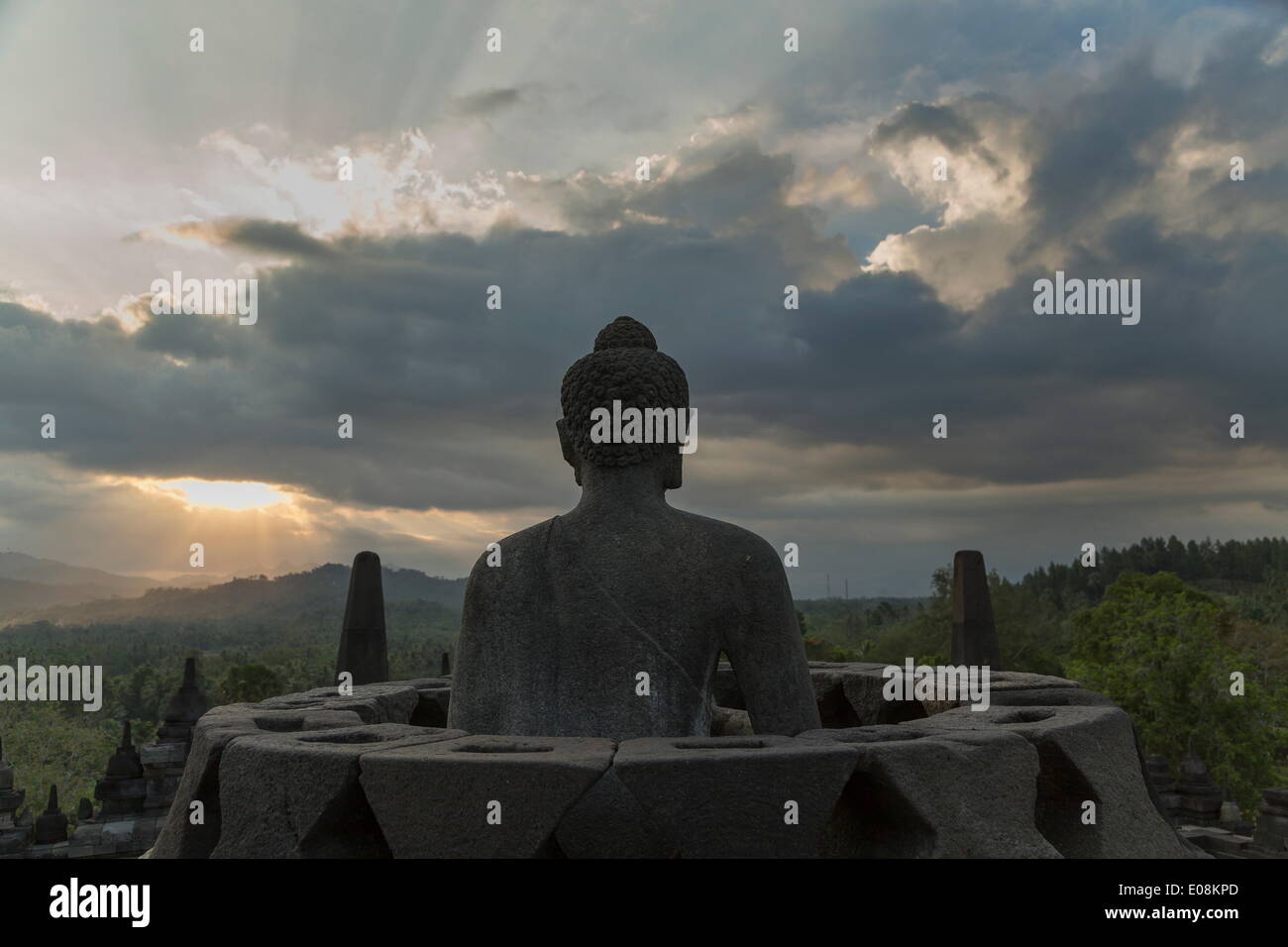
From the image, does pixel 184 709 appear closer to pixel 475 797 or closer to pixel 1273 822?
pixel 475 797

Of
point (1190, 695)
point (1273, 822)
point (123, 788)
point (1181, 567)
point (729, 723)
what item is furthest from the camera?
point (1181, 567)

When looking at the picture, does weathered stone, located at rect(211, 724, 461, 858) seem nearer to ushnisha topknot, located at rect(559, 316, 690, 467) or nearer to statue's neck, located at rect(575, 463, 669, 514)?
statue's neck, located at rect(575, 463, 669, 514)

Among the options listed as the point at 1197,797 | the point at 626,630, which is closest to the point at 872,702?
the point at 626,630

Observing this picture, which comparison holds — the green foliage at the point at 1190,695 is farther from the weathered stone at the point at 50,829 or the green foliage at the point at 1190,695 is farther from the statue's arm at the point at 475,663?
the statue's arm at the point at 475,663

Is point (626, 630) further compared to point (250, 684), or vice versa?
point (250, 684)

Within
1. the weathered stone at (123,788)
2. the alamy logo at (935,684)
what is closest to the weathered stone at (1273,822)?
the alamy logo at (935,684)

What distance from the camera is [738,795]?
3322 millimetres

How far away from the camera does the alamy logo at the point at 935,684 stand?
5.59m

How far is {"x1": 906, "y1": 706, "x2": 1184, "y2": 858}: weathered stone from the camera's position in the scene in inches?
161
